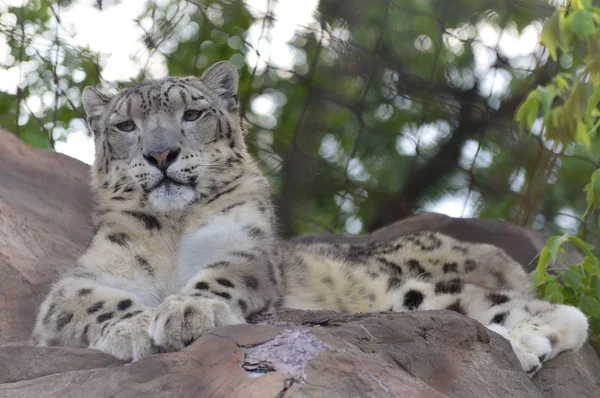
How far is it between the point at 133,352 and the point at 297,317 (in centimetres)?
36

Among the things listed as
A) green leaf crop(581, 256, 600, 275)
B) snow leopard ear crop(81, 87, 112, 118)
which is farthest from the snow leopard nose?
green leaf crop(581, 256, 600, 275)

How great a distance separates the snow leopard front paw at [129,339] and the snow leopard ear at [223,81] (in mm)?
1036

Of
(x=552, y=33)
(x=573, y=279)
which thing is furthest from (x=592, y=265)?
(x=552, y=33)

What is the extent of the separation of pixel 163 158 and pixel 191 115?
249 millimetres

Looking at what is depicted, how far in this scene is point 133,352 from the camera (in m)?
1.74

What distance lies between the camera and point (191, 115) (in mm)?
→ 2479

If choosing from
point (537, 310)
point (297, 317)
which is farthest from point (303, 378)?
point (537, 310)

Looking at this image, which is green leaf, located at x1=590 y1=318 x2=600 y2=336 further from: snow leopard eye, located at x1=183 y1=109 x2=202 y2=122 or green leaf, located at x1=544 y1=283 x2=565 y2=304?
snow leopard eye, located at x1=183 y1=109 x2=202 y2=122

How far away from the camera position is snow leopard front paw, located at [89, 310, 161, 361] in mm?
1725

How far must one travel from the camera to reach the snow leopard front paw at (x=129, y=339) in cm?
172

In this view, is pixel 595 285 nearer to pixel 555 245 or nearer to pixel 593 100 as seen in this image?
pixel 555 245

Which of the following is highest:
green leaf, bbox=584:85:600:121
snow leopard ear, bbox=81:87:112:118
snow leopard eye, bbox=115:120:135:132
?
green leaf, bbox=584:85:600:121

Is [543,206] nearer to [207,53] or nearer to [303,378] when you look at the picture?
[207,53]

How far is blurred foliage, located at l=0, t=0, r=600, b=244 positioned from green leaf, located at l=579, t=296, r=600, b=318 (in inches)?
42.8
